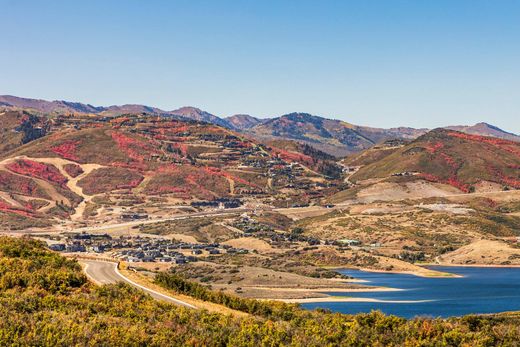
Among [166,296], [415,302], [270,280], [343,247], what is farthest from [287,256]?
[166,296]

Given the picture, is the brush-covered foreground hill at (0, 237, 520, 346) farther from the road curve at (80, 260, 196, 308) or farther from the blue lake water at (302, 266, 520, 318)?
the blue lake water at (302, 266, 520, 318)

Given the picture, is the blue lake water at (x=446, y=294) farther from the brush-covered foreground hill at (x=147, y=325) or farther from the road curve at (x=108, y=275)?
the brush-covered foreground hill at (x=147, y=325)

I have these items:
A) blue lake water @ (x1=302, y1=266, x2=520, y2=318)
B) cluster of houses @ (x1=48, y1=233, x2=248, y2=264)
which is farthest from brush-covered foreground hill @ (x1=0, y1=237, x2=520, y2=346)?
cluster of houses @ (x1=48, y1=233, x2=248, y2=264)

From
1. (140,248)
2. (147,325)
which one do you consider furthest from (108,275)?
(140,248)

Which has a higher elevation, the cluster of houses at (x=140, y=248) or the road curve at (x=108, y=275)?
the road curve at (x=108, y=275)

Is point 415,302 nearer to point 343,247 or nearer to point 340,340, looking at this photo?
point 343,247

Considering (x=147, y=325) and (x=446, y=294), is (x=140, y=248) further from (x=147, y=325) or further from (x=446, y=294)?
(x=147, y=325)

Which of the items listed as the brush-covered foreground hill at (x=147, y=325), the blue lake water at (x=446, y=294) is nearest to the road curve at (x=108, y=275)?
the brush-covered foreground hill at (x=147, y=325)
